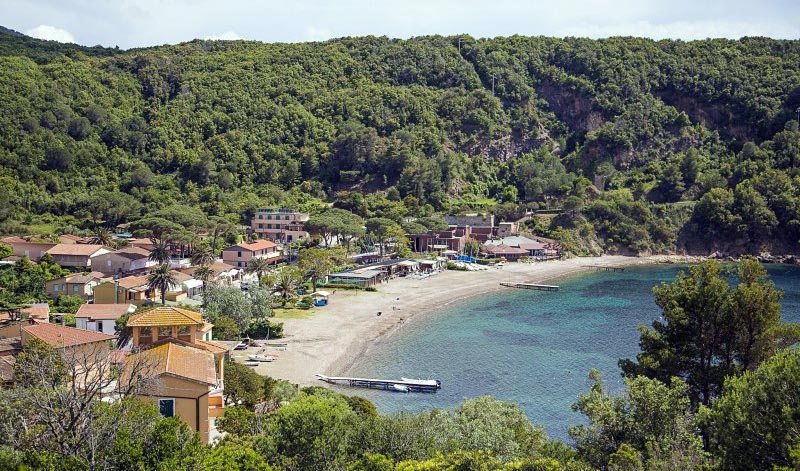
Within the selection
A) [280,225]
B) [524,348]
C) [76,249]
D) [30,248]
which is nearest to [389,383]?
[524,348]

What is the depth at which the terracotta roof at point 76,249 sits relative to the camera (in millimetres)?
61381

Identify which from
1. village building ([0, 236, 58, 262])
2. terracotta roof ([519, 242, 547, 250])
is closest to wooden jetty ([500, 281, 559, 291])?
terracotta roof ([519, 242, 547, 250])

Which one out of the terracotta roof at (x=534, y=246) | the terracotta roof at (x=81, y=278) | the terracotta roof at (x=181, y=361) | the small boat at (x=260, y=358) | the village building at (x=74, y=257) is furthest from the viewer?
the terracotta roof at (x=534, y=246)

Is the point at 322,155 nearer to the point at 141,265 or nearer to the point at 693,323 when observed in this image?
the point at 141,265

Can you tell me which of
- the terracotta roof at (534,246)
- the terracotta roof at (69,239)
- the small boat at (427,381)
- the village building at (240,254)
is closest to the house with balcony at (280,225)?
the village building at (240,254)

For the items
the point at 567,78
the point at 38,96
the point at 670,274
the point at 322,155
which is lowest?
the point at 670,274

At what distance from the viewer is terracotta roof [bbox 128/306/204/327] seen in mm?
26312

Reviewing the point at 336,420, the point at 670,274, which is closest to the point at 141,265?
the point at 336,420

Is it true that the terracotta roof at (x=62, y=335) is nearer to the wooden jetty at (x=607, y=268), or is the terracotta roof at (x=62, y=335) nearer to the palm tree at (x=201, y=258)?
the palm tree at (x=201, y=258)

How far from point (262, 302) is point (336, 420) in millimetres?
30228

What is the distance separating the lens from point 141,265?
206 ft

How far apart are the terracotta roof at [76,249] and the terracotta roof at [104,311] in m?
20.3

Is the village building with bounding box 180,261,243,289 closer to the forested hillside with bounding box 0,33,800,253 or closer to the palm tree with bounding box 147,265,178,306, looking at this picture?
the palm tree with bounding box 147,265,178,306

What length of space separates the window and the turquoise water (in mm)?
14382
